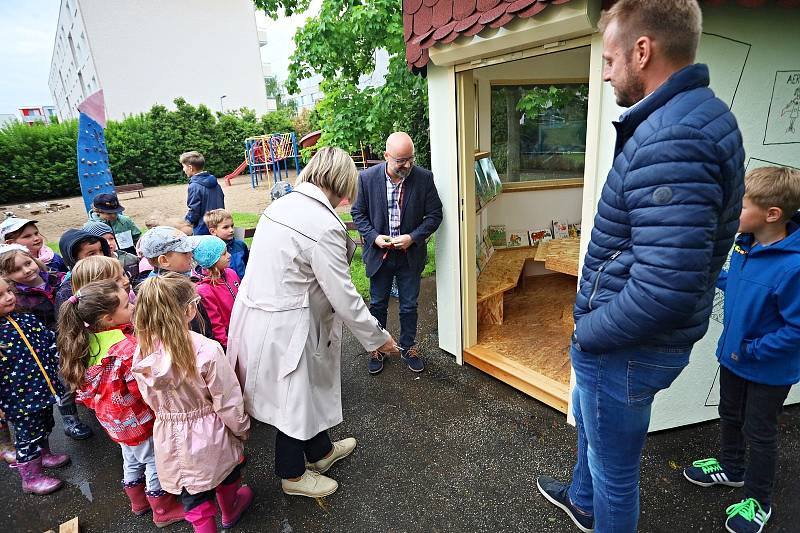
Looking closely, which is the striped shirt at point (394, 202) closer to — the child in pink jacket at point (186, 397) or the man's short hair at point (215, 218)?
the man's short hair at point (215, 218)

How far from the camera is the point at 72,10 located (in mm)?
24516

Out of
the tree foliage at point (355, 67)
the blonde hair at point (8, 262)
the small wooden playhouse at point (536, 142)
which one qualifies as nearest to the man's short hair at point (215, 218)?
the blonde hair at point (8, 262)

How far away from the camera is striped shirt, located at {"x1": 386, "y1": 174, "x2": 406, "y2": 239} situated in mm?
3464

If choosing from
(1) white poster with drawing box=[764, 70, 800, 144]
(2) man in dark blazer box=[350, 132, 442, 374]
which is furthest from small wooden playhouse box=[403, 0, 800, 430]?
(2) man in dark blazer box=[350, 132, 442, 374]

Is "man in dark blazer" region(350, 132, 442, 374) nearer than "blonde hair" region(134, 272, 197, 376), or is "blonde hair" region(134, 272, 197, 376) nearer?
"blonde hair" region(134, 272, 197, 376)

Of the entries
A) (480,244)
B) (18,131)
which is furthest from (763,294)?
(18,131)

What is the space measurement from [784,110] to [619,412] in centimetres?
208

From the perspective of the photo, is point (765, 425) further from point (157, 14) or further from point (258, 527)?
point (157, 14)

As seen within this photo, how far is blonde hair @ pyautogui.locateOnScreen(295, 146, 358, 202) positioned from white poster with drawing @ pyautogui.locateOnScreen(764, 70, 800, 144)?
89.8 inches

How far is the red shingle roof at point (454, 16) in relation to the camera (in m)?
2.25

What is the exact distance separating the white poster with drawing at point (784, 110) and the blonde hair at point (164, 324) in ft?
10.4

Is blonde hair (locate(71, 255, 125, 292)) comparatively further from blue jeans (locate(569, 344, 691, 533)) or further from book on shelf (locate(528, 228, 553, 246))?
book on shelf (locate(528, 228, 553, 246))

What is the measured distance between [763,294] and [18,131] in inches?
811

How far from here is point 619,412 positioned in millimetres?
1513
